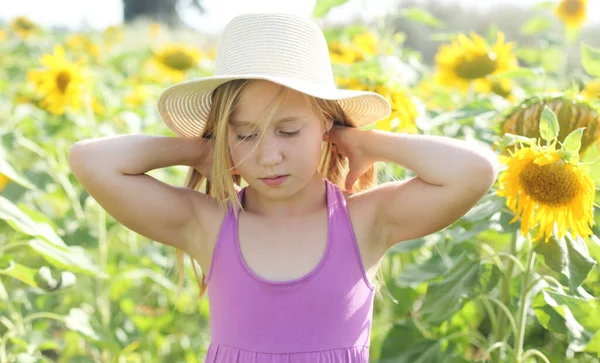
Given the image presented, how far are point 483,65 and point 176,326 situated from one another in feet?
3.36

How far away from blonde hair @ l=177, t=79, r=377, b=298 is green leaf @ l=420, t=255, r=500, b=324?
23 centimetres

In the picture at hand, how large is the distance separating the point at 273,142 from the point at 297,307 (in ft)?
0.72

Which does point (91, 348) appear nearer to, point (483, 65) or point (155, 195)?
point (155, 195)

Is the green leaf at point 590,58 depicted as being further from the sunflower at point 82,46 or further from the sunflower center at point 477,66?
the sunflower at point 82,46

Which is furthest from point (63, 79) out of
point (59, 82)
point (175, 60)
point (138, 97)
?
point (175, 60)

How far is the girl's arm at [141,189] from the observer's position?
1.16m

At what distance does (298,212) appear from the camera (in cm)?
116

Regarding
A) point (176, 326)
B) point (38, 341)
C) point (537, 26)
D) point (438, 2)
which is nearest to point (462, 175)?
point (38, 341)

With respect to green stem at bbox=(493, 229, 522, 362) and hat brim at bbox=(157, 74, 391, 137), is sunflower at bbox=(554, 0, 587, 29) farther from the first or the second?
hat brim at bbox=(157, 74, 391, 137)

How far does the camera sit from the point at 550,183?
112 cm

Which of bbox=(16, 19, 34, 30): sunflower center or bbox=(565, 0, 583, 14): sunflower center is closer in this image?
bbox=(565, 0, 583, 14): sunflower center

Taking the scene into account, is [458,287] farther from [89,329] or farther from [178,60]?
[178,60]

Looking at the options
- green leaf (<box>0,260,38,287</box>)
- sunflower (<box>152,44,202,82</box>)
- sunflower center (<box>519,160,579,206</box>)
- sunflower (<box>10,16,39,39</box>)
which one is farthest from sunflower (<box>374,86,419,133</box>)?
sunflower (<box>10,16,39,39</box>)

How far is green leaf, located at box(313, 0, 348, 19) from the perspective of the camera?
1577mm
